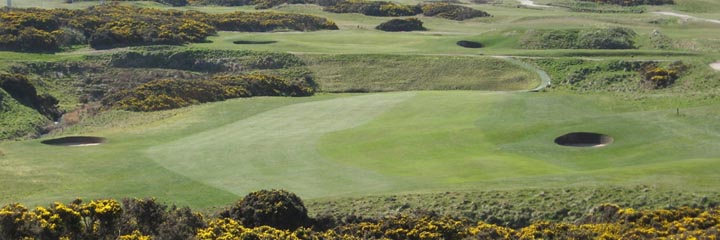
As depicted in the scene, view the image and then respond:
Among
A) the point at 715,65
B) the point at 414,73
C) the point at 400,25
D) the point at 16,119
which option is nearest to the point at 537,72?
the point at 414,73

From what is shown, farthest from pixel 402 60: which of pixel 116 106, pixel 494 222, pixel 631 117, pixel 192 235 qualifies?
pixel 192 235

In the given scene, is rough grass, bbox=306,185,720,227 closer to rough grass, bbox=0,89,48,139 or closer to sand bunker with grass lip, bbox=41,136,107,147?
sand bunker with grass lip, bbox=41,136,107,147

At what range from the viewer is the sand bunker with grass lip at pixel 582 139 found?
37.5 m

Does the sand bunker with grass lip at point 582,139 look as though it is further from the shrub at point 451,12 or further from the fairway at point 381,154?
the shrub at point 451,12

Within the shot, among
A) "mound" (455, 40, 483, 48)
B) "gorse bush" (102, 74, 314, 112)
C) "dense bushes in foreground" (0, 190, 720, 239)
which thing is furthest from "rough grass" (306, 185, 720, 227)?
"mound" (455, 40, 483, 48)

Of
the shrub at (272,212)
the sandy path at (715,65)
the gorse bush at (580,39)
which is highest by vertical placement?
the shrub at (272,212)

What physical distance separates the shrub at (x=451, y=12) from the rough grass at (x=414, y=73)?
116 ft

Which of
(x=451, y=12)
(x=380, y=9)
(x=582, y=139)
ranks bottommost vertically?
(x=451, y=12)

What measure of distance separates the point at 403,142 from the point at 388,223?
565 inches

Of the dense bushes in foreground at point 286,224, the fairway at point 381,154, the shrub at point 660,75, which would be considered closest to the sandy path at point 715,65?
the shrub at point 660,75

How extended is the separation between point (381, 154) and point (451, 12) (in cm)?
7100

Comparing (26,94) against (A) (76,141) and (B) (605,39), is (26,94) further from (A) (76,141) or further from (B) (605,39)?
(B) (605,39)

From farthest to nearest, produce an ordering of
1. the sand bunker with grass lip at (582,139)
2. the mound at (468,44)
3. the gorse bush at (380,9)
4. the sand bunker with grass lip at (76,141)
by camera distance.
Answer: the gorse bush at (380,9), the mound at (468,44), the sand bunker with grass lip at (76,141), the sand bunker with grass lip at (582,139)

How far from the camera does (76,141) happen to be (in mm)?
43562
